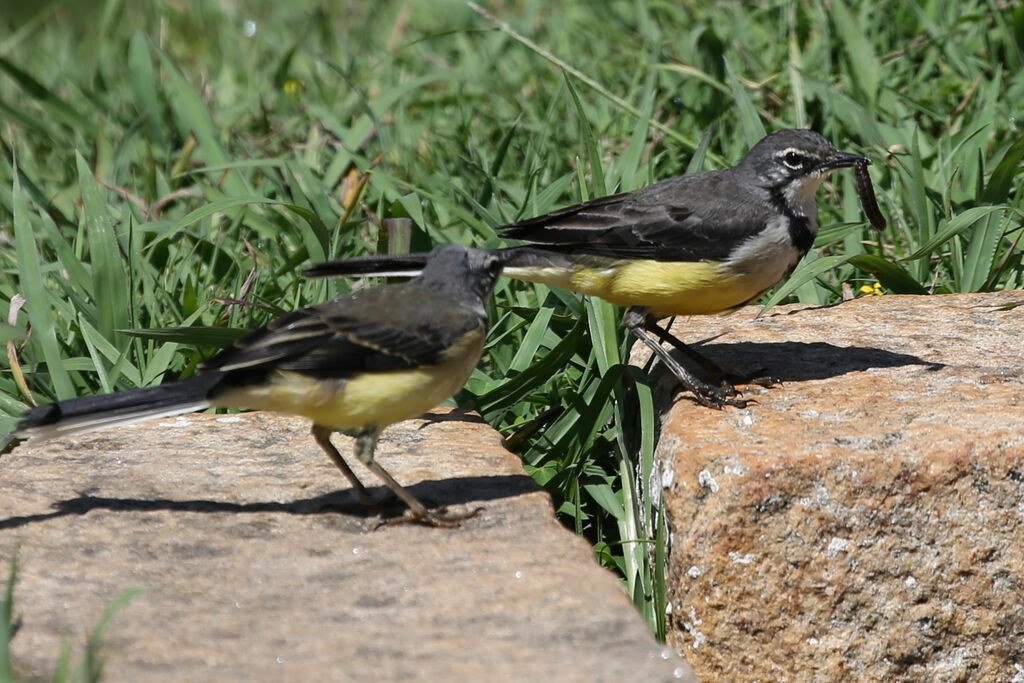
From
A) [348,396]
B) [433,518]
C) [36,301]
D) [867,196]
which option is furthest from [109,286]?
[867,196]

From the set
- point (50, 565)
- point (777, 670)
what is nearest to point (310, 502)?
point (50, 565)

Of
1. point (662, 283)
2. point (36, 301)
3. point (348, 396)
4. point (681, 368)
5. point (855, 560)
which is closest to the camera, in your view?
point (855, 560)

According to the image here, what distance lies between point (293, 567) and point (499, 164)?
3.82 metres

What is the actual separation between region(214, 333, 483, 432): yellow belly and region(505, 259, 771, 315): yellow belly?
132 centimetres

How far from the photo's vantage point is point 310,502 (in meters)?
4.48

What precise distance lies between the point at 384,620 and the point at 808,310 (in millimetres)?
3408

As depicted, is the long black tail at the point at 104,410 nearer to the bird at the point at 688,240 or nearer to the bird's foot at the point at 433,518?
the bird's foot at the point at 433,518

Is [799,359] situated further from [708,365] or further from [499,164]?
[499,164]

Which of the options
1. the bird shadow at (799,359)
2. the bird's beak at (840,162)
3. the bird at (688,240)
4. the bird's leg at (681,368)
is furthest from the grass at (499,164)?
the bird's beak at (840,162)

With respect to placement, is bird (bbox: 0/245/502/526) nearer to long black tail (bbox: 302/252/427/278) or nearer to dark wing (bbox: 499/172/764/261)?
long black tail (bbox: 302/252/427/278)

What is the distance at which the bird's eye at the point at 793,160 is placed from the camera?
561cm

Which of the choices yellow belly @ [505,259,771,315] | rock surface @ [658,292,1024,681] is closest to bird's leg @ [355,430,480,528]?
rock surface @ [658,292,1024,681]

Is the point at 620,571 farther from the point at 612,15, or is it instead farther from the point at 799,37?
the point at 612,15

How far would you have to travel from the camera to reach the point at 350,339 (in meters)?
4.25
